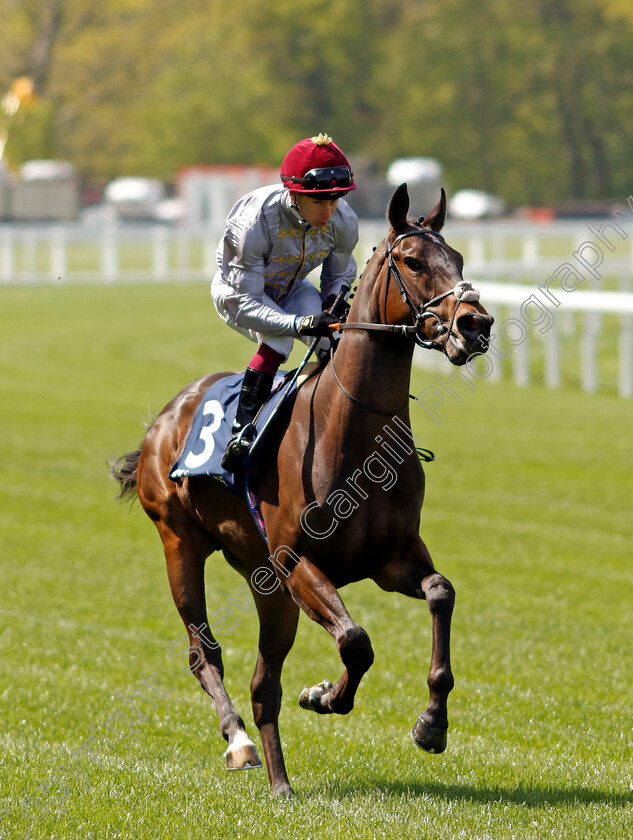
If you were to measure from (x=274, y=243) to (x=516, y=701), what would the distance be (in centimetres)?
240

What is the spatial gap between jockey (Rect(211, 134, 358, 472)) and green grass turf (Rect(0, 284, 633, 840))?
124cm

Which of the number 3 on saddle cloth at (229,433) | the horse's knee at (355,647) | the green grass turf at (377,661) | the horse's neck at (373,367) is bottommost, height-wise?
the green grass turf at (377,661)

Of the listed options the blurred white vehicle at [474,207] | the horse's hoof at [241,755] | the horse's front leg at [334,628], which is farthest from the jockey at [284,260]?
the blurred white vehicle at [474,207]

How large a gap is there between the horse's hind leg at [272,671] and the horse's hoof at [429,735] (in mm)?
622

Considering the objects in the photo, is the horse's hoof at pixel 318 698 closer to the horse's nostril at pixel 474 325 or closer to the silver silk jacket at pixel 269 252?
the silver silk jacket at pixel 269 252

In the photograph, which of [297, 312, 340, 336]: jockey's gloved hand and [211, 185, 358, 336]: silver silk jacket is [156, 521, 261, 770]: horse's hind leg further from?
[297, 312, 340, 336]: jockey's gloved hand

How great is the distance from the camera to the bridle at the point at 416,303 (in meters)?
3.99

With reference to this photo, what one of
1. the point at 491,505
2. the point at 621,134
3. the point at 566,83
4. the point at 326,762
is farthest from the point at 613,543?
the point at 566,83

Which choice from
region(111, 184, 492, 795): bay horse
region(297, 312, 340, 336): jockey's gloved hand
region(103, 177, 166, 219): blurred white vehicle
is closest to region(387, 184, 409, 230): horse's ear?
region(111, 184, 492, 795): bay horse

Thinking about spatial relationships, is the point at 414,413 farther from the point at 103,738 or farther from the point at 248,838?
the point at 248,838

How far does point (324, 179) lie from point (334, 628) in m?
1.49

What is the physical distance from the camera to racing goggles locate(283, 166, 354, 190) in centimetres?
443

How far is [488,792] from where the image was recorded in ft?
14.9

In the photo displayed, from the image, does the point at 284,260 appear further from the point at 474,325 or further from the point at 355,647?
the point at 355,647
